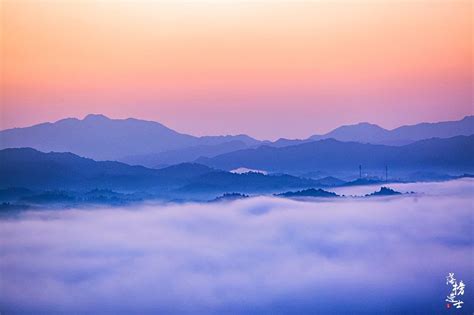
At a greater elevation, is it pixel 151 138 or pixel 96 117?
pixel 96 117

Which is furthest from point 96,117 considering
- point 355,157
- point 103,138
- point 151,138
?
point 355,157

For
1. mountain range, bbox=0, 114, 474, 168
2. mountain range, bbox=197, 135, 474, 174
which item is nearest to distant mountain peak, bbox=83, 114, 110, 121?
mountain range, bbox=0, 114, 474, 168

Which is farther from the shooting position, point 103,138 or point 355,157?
point 355,157

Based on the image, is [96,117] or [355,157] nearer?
[96,117]

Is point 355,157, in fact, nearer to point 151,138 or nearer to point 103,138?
point 151,138

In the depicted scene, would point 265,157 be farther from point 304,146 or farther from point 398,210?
point 398,210

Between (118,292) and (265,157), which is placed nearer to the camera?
(118,292)

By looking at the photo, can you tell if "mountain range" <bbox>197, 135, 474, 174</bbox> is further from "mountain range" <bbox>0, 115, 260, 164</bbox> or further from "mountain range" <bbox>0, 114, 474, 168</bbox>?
"mountain range" <bbox>0, 115, 260, 164</bbox>

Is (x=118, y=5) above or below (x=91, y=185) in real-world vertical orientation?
above

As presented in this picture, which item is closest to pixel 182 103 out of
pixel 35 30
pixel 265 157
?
pixel 265 157
